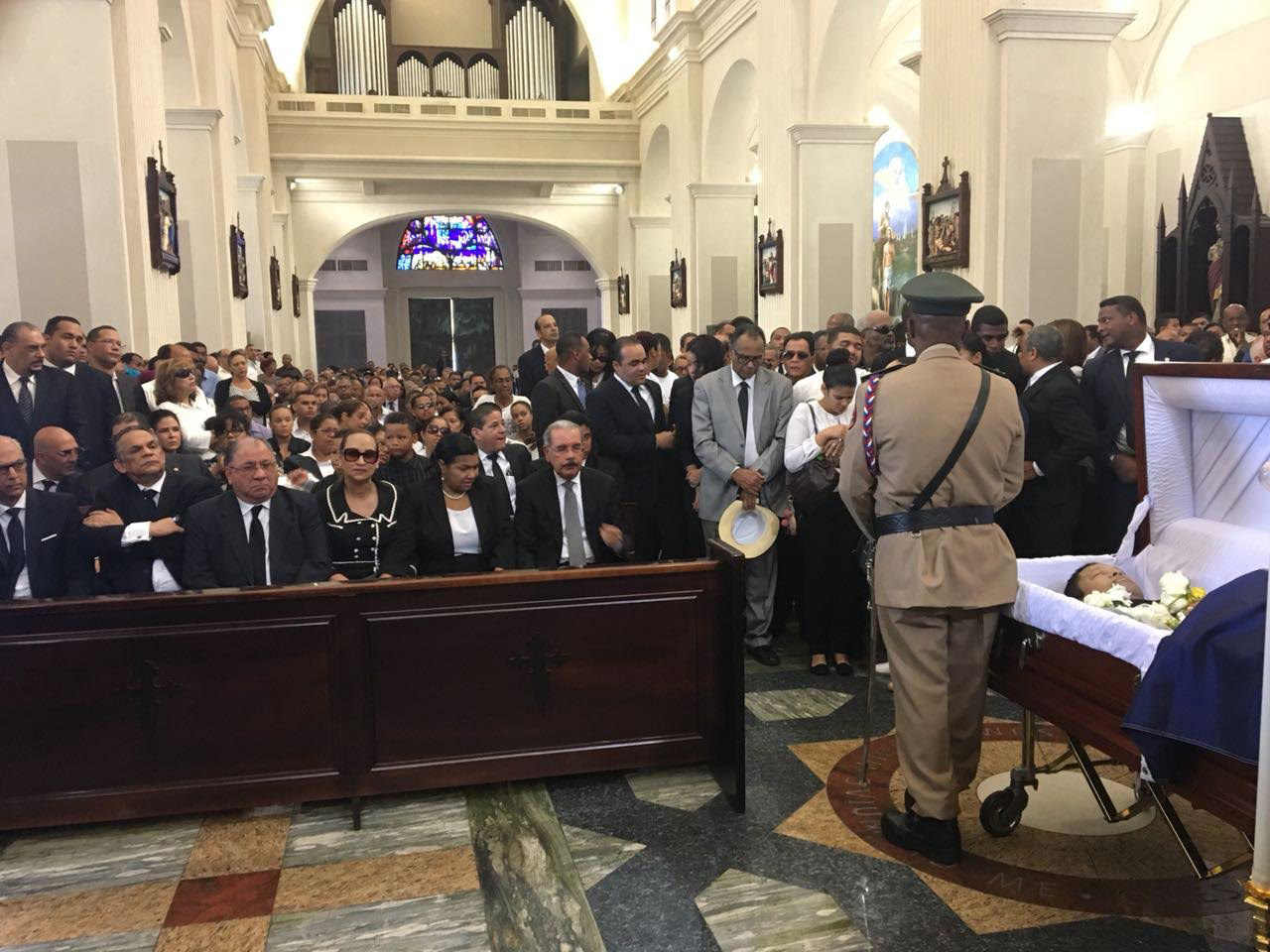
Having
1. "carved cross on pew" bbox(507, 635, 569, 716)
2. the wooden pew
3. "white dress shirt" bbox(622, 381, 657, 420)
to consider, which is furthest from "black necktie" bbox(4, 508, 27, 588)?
"white dress shirt" bbox(622, 381, 657, 420)

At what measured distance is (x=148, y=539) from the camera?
159 inches

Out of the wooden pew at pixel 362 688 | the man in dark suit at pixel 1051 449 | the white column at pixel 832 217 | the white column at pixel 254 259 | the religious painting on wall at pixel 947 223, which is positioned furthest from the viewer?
the white column at pixel 254 259

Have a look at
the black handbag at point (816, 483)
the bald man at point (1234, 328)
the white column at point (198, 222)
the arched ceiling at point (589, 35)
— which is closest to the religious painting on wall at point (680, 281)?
the arched ceiling at point (589, 35)

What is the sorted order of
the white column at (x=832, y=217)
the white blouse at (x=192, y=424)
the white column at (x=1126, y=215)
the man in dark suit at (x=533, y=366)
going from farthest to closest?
the white column at (x=1126, y=215) → the white column at (x=832, y=217) → the man in dark suit at (x=533, y=366) → the white blouse at (x=192, y=424)

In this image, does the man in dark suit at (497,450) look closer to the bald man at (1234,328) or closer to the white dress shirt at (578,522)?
the white dress shirt at (578,522)

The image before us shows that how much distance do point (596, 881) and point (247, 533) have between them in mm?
1881

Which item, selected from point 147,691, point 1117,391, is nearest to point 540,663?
point 147,691

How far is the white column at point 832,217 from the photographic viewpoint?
37.7 feet

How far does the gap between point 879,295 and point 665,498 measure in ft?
45.5

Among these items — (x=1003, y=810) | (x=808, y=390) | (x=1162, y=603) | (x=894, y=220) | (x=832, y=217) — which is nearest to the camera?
(x=1162, y=603)

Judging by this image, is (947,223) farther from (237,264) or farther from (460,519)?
(237,264)

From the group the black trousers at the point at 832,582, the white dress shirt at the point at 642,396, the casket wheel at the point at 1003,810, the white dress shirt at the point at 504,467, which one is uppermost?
the white dress shirt at the point at 642,396

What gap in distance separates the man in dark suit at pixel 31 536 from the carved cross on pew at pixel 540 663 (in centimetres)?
172

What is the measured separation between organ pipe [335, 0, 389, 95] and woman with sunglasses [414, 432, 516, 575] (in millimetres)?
19777
